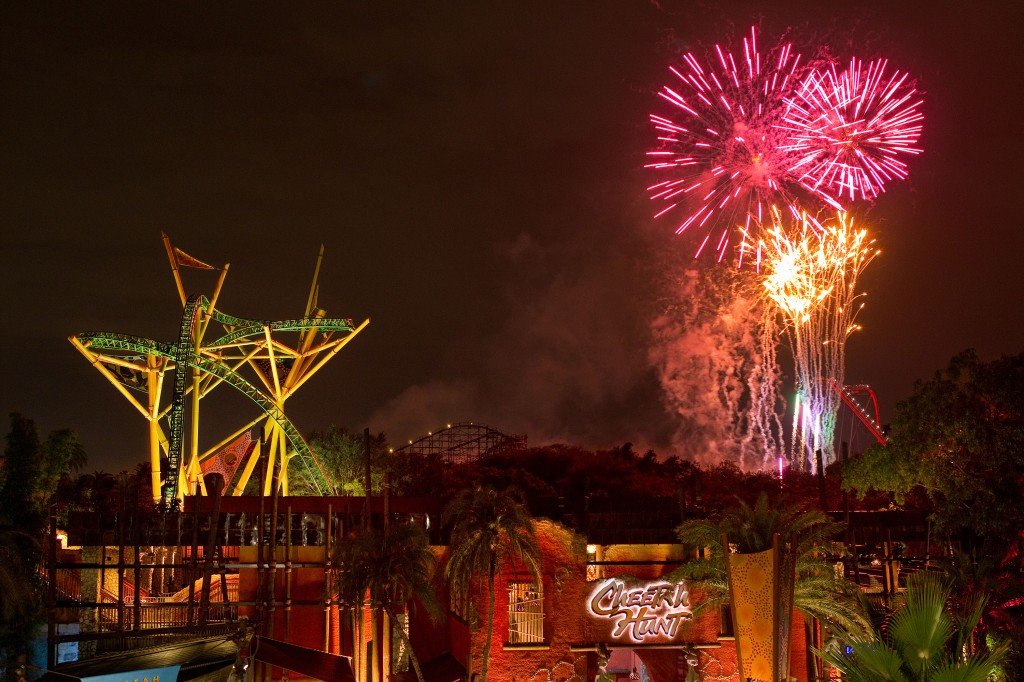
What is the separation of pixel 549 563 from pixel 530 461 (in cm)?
4346

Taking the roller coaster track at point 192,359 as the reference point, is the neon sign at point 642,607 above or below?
below

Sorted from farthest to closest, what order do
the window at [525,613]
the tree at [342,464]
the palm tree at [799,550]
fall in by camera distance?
the tree at [342,464]
the window at [525,613]
the palm tree at [799,550]

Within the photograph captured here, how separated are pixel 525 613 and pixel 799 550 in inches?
359

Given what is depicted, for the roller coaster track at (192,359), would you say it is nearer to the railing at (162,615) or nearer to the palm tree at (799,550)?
the railing at (162,615)

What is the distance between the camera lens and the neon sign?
30.9 meters

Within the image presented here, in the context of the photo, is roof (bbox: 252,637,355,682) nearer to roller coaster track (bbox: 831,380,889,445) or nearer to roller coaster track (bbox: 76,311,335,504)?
roller coaster track (bbox: 76,311,335,504)

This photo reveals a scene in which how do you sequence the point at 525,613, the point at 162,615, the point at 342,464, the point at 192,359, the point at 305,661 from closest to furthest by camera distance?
the point at 305,661 → the point at 525,613 → the point at 162,615 → the point at 192,359 → the point at 342,464

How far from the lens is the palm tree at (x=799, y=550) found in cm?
2594

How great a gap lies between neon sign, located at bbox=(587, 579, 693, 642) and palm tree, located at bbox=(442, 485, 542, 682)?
101 inches

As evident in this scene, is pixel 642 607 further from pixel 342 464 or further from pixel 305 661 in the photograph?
pixel 342 464

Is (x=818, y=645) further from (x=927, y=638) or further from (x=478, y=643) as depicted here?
(x=927, y=638)

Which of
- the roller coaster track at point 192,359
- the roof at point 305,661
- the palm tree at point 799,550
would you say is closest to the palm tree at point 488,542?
the palm tree at point 799,550

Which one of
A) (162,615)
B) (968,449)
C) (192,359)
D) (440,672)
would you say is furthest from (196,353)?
(968,449)

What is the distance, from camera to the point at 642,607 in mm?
30969
